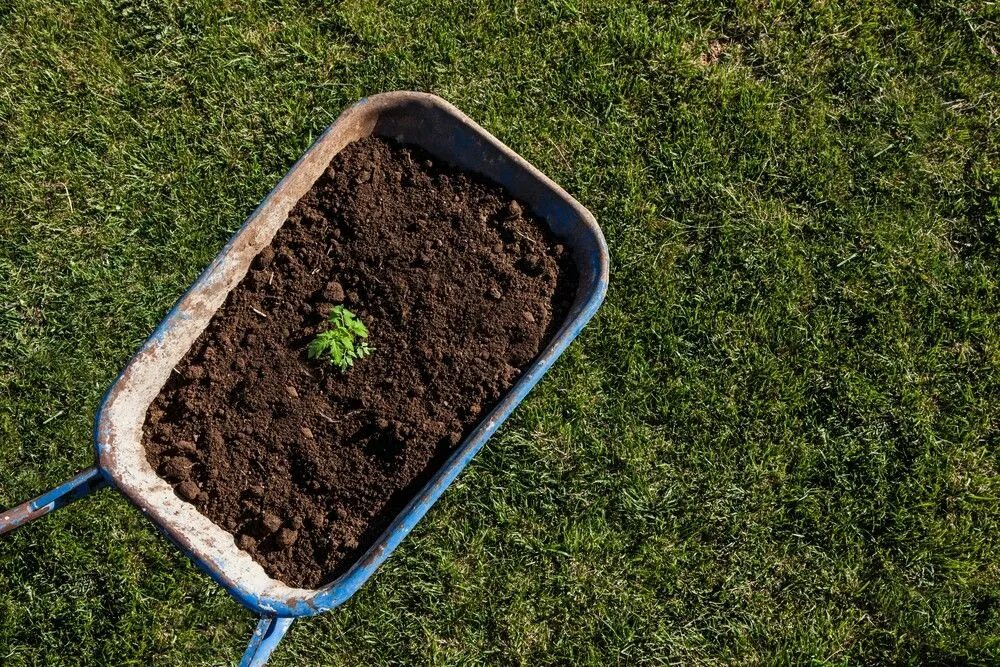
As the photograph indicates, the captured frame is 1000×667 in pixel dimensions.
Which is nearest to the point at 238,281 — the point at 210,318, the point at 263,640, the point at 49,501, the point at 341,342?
the point at 210,318

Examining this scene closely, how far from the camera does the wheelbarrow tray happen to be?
6.64 ft

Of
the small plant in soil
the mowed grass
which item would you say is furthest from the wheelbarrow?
the mowed grass

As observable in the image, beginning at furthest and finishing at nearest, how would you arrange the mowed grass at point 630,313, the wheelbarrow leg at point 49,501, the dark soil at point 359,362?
the mowed grass at point 630,313 < the dark soil at point 359,362 < the wheelbarrow leg at point 49,501

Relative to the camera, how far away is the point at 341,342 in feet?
7.48

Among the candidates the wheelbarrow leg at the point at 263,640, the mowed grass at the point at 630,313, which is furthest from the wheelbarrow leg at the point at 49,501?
the mowed grass at the point at 630,313

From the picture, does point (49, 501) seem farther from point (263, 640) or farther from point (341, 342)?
point (341, 342)

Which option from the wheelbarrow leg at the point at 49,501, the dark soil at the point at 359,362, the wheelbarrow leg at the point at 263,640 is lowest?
the wheelbarrow leg at the point at 263,640

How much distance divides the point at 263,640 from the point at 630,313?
199cm

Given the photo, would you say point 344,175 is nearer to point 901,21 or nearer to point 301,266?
point 301,266

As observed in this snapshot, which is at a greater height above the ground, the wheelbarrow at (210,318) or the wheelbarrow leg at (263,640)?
the wheelbarrow at (210,318)

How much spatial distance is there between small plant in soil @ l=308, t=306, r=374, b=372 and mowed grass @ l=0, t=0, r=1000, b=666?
44.1 inches

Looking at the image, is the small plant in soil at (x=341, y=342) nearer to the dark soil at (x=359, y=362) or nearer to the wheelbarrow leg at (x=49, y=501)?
the dark soil at (x=359, y=362)

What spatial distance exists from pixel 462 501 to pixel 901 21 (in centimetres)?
284

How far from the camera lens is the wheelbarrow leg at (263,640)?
6.48 feet
